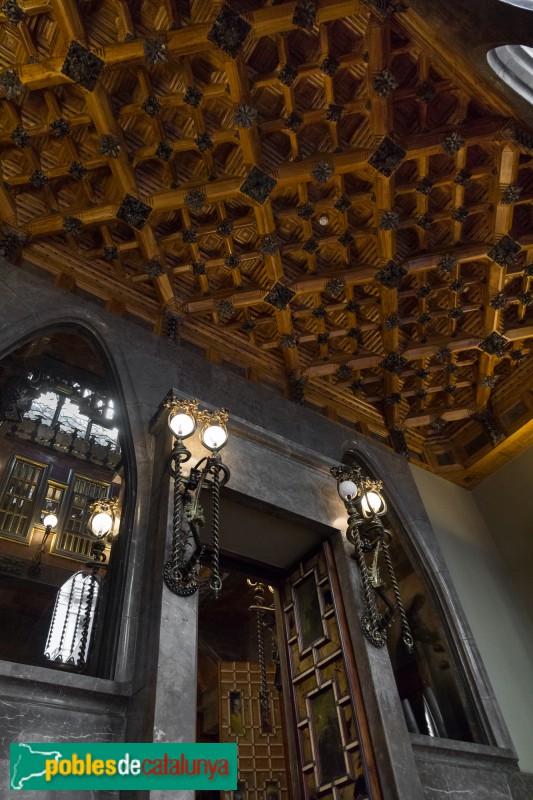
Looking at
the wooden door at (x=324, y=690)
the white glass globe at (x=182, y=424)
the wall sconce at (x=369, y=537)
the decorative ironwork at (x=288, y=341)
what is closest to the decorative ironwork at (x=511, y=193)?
the decorative ironwork at (x=288, y=341)

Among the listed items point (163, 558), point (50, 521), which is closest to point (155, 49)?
point (163, 558)

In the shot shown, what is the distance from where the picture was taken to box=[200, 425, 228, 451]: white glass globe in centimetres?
439

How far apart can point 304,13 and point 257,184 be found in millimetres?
1668

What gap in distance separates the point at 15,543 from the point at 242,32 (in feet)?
36.0

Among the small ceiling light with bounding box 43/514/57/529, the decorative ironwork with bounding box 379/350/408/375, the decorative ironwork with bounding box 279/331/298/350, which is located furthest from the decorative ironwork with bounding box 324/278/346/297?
the small ceiling light with bounding box 43/514/57/529

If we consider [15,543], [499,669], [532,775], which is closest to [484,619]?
[499,669]

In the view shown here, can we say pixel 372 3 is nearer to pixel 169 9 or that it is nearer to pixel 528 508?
pixel 169 9

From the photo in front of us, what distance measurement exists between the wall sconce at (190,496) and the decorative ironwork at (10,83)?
3.51 metres

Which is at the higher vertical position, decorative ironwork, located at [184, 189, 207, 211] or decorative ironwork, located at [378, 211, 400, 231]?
decorative ironwork, located at [378, 211, 400, 231]

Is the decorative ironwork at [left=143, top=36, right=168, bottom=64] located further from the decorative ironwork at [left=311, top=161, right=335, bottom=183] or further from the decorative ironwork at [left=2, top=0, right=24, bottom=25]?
the decorative ironwork at [left=311, top=161, right=335, bottom=183]

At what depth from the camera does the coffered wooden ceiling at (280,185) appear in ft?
17.9

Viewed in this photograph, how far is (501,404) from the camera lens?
28.8 feet

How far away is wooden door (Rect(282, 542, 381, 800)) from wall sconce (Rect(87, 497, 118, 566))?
6.63ft

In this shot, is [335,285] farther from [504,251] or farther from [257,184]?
[504,251]
